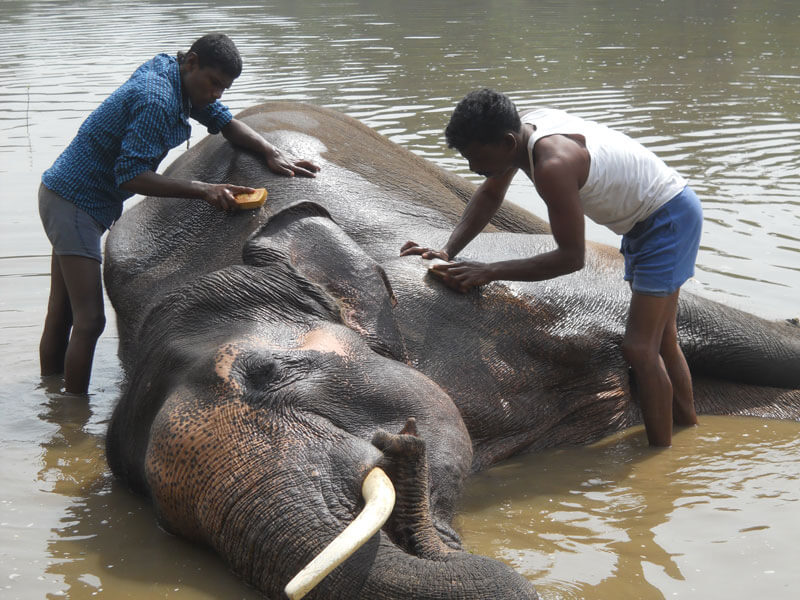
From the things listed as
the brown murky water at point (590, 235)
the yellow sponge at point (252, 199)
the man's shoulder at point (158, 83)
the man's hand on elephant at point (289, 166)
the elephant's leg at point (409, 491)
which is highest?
the man's shoulder at point (158, 83)

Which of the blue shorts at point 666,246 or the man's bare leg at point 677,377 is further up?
the blue shorts at point 666,246

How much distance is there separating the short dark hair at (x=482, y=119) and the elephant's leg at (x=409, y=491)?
154cm

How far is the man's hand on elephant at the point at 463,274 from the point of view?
4.81 meters

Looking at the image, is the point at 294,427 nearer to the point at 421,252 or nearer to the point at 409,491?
the point at 409,491

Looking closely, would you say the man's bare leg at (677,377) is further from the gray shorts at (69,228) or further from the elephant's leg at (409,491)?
the gray shorts at (69,228)

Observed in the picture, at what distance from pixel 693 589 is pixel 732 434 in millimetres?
1595

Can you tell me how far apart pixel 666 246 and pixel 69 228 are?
284 centimetres

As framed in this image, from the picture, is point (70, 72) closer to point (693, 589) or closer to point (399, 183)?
point (399, 183)

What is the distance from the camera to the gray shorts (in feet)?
18.0

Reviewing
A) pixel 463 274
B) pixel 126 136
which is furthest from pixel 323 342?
pixel 126 136

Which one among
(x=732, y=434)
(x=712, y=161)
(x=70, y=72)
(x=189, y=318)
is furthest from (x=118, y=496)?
(x=70, y=72)

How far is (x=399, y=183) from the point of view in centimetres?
578

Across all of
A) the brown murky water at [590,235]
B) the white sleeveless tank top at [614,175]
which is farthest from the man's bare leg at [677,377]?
the white sleeveless tank top at [614,175]

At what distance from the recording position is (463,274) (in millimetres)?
4832
